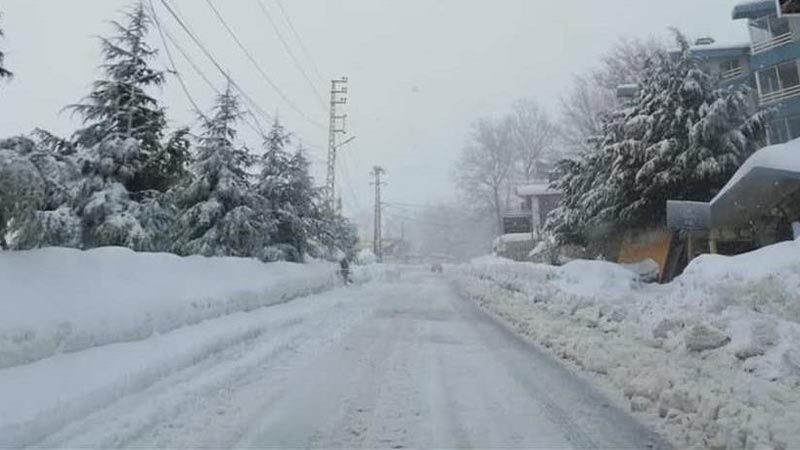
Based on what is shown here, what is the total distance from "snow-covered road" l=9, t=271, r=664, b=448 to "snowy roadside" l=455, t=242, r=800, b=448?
1.51 ft

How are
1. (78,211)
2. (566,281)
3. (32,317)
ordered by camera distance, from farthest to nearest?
(566,281)
(78,211)
(32,317)

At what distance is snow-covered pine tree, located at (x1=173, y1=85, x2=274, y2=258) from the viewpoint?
1875 cm

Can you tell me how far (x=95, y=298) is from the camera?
24.8ft

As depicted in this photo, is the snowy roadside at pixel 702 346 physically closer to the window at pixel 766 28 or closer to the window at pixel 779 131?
the window at pixel 779 131

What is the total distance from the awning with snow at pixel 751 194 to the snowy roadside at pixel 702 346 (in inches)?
104

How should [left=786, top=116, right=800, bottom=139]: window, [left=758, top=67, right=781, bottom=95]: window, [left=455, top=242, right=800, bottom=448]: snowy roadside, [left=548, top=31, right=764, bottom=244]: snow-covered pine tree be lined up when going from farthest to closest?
[left=758, top=67, right=781, bottom=95]: window, [left=786, top=116, right=800, bottom=139]: window, [left=548, top=31, right=764, bottom=244]: snow-covered pine tree, [left=455, top=242, right=800, bottom=448]: snowy roadside

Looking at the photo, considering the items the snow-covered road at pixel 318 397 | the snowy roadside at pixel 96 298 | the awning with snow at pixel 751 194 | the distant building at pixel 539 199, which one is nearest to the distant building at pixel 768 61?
the awning with snow at pixel 751 194

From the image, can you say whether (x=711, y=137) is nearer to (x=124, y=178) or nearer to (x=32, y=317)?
(x=124, y=178)

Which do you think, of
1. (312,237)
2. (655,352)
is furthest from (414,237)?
(655,352)

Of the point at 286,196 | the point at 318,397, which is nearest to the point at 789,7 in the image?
the point at 318,397

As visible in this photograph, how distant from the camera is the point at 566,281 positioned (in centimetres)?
1706

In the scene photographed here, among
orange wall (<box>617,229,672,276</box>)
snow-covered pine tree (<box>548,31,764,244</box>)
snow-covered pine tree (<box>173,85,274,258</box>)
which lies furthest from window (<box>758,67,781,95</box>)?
snow-covered pine tree (<box>173,85,274,258</box>)

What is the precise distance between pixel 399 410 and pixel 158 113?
13487 mm

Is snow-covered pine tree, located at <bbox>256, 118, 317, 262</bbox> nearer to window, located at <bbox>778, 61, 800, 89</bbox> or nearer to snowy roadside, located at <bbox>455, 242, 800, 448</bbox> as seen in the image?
snowy roadside, located at <bbox>455, 242, 800, 448</bbox>
